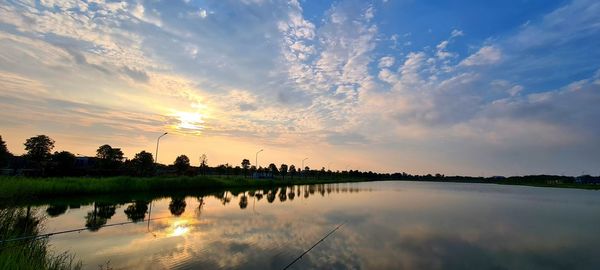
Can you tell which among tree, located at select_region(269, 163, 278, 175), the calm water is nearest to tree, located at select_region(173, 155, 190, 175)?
the calm water

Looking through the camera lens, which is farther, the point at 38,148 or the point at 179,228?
the point at 38,148

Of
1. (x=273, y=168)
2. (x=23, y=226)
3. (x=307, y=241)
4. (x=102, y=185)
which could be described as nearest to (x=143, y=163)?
(x=102, y=185)

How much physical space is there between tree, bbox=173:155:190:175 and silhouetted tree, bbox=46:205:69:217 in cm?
6047

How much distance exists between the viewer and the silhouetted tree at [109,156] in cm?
7006

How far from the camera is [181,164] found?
8875 centimetres

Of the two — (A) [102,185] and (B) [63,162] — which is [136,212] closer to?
(A) [102,185]

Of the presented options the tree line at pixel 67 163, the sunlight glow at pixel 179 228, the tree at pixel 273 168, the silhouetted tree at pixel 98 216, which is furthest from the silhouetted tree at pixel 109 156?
the tree at pixel 273 168

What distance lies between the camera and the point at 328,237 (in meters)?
20.4

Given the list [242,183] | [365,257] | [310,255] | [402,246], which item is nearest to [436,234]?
[402,246]

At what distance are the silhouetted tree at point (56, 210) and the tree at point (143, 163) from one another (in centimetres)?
5002

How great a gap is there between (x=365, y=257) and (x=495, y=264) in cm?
612

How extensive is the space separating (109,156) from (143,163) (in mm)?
7472

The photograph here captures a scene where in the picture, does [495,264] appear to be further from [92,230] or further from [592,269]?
[92,230]

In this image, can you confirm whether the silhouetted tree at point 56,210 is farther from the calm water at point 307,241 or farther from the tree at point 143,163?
the tree at point 143,163
